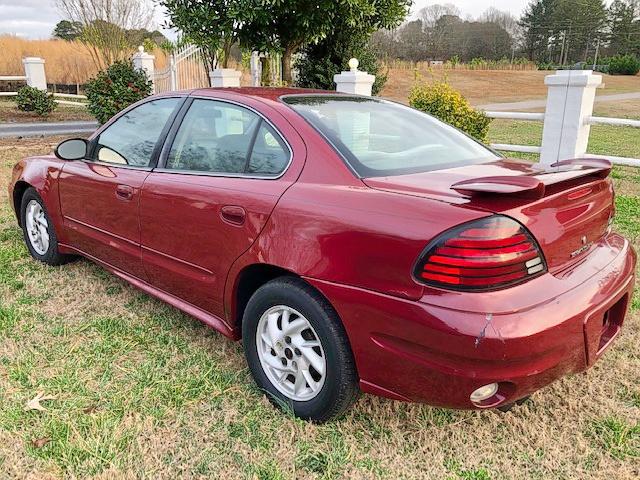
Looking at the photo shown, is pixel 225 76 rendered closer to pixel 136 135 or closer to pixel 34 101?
pixel 136 135

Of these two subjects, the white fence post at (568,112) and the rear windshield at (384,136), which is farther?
the white fence post at (568,112)

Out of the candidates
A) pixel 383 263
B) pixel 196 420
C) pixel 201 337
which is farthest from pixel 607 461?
pixel 201 337

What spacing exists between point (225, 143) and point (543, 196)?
1583 millimetres

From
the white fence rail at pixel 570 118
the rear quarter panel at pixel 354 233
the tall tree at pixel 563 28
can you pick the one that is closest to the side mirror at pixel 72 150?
the rear quarter panel at pixel 354 233

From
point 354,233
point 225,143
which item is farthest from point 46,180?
point 354,233

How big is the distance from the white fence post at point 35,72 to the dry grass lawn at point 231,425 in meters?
19.4

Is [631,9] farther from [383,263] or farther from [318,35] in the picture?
[383,263]

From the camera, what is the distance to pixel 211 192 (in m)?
2.67

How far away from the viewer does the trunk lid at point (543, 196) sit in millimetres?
1949

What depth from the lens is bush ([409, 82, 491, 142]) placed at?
7031 mm

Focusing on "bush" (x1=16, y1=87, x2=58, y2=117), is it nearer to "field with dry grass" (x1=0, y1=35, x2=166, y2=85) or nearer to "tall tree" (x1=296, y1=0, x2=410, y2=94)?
"field with dry grass" (x1=0, y1=35, x2=166, y2=85)

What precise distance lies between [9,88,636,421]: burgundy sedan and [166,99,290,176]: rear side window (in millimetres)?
12

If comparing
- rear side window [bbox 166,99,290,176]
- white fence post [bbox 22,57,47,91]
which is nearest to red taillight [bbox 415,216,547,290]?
rear side window [bbox 166,99,290,176]

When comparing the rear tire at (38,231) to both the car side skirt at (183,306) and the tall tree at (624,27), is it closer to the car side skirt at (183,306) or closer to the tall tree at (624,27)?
the car side skirt at (183,306)
